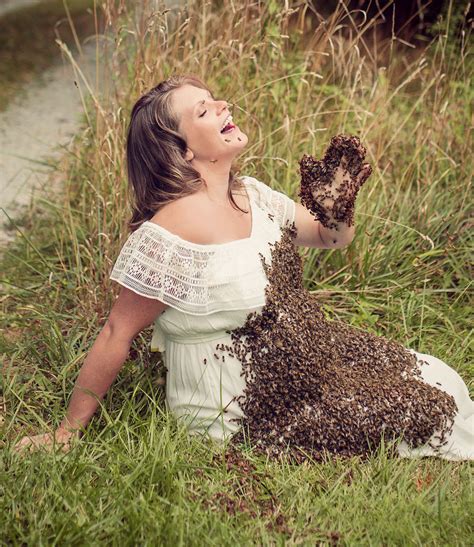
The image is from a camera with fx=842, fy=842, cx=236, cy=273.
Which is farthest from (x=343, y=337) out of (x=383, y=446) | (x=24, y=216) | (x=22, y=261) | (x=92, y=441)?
(x=24, y=216)

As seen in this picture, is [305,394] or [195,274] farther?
[305,394]

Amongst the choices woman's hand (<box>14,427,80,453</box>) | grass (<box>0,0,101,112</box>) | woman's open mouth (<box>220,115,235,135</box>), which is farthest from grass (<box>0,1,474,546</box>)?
grass (<box>0,0,101,112</box>)

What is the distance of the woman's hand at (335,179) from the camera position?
2.63 metres

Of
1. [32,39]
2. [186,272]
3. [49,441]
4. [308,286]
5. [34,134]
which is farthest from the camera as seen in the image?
[32,39]

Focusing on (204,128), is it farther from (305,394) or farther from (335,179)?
(305,394)

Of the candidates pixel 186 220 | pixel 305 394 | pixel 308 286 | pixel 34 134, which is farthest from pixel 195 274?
pixel 34 134

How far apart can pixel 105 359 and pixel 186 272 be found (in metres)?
0.38

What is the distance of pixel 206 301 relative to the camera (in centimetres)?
252

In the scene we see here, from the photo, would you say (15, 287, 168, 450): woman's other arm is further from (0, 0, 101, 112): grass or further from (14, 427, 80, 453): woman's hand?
(0, 0, 101, 112): grass

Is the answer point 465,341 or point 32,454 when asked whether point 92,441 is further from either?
point 465,341

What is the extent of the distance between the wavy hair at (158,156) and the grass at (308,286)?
668 mm

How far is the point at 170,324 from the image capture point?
2.62 m

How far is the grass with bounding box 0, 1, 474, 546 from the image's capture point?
2332 millimetres

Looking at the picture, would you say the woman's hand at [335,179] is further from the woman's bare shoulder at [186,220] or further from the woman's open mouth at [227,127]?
the woman's bare shoulder at [186,220]
